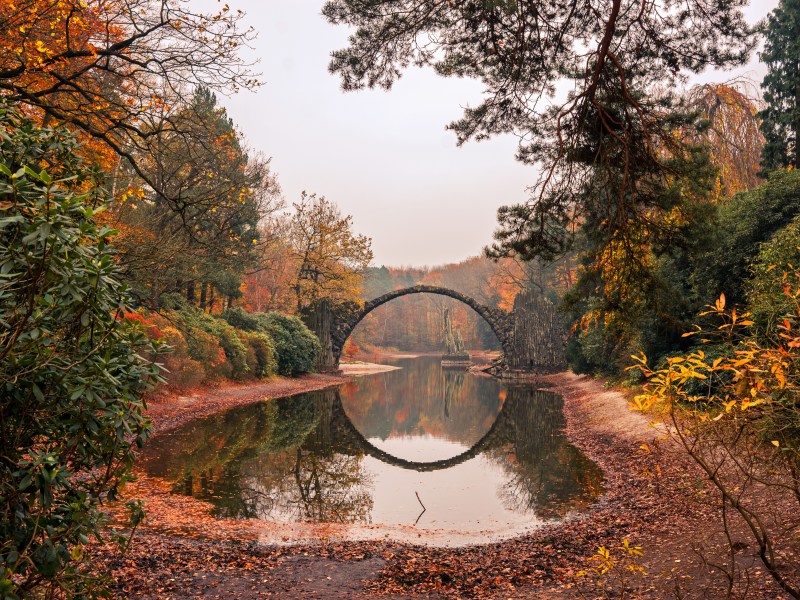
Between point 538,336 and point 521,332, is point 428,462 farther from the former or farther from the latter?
point 521,332

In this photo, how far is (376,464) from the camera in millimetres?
12742

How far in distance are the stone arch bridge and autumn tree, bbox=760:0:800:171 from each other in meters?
16.2

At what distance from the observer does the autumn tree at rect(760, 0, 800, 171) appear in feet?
59.4

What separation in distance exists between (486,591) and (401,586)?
32.3 inches

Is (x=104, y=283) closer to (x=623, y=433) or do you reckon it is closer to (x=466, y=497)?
(x=466, y=497)

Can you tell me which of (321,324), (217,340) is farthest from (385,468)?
(321,324)

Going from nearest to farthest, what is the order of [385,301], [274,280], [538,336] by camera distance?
1. [538,336]
2. [385,301]
3. [274,280]

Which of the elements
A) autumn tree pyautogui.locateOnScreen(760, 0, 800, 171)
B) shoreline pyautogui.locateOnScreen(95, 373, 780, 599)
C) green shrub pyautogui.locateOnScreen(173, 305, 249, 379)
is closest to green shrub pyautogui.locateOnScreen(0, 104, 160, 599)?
shoreline pyautogui.locateOnScreen(95, 373, 780, 599)

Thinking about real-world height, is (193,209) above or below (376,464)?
above

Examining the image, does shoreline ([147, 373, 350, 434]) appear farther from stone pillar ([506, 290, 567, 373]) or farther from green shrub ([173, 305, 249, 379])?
stone pillar ([506, 290, 567, 373])

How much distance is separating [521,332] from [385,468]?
76.8 ft

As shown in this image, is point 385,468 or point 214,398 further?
point 214,398

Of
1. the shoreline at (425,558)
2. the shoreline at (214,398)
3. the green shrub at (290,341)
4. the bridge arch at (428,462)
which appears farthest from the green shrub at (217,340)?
the shoreline at (425,558)

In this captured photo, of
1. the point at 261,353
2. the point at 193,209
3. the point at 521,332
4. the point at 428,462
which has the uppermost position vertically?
the point at 193,209
